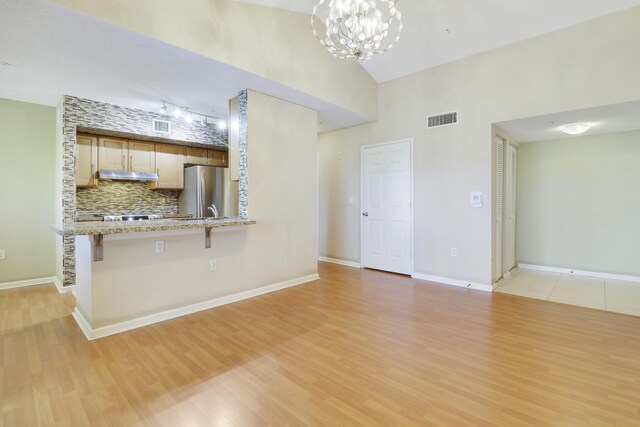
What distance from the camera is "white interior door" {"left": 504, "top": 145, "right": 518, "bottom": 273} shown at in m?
4.94

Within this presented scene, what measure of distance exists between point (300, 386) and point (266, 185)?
2.61m

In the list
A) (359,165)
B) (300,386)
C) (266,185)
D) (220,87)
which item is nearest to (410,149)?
(359,165)

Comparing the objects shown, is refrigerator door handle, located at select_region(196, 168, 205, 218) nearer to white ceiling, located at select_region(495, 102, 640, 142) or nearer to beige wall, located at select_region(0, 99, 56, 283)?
beige wall, located at select_region(0, 99, 56, 283)

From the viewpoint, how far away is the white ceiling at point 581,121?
3.51 metres

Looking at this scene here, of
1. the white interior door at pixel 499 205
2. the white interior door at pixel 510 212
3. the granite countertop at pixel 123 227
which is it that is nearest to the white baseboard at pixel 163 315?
the granite countertop at pixel 123 227

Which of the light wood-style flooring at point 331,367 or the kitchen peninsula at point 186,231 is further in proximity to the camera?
the kitchen peninsula at point 186,231

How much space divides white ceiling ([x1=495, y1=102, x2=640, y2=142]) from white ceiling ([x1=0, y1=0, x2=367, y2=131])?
2594 mm

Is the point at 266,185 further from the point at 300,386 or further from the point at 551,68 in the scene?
the point at 551,68

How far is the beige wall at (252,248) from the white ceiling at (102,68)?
1.56ft

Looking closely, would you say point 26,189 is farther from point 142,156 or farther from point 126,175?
point 142,156

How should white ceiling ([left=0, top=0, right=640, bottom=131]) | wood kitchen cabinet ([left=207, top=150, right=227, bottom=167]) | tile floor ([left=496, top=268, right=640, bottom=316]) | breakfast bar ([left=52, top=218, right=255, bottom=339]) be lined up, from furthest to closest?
wood kitchen cabinet ([left=207, top=150, right=227, bottom=167])
tile floor ([left=496, top=268, right=640, bottom=316])
breakfast bar ([left=52, top=218, right=255, bottom=339])
white ceiling ([left=0, top=0, right=640, bottom=131])

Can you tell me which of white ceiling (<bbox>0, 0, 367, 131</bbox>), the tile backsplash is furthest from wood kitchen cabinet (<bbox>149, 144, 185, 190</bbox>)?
white ceiling (<bbox>0, 0, 367, 131</bbox>)

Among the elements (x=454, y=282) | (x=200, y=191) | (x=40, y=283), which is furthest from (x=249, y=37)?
(x=40, y=283)

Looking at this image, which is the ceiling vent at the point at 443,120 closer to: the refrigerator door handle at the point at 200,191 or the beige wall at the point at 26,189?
the refrigerator door handle at the point at 200,191
